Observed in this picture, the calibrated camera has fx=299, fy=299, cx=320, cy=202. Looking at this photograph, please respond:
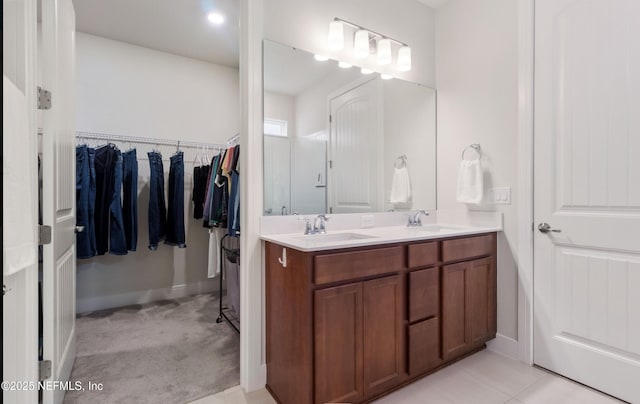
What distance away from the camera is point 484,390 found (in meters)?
1.75

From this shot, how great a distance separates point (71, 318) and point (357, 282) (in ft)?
6.15

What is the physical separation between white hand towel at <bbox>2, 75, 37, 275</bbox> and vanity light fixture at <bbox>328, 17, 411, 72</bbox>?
1.73 metres

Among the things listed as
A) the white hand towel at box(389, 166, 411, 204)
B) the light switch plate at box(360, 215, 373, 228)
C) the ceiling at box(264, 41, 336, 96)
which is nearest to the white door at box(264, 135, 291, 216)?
the ceiling at box(264, 41, 336, 96)

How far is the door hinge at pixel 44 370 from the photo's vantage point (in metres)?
1.40

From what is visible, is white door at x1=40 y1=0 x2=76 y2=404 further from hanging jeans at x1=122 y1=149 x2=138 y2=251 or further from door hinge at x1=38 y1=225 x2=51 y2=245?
hanging jeans at x1=122 y1=149 x2=138 y2=251

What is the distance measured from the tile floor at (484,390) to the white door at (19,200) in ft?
2.82

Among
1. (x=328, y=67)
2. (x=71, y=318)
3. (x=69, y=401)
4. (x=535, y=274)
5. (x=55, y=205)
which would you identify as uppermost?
(x=328, y=67)

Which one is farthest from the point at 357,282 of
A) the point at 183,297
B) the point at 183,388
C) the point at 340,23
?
the point at 183,297

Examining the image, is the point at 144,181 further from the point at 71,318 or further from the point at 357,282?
the point at 357,282

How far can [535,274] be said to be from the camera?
2033mm

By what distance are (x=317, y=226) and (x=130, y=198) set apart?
211 centimetres

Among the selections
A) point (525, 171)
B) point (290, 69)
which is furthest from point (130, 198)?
point (525, 171)

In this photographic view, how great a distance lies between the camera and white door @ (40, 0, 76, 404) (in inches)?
56.1

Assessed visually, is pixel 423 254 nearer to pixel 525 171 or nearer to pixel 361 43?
pixel 525 171
